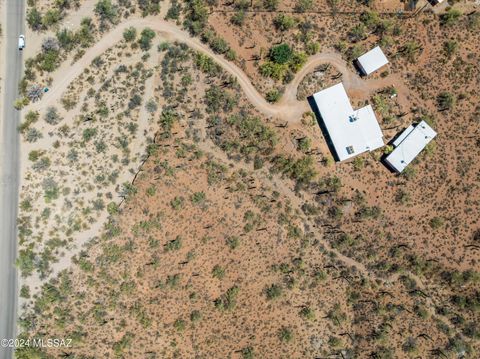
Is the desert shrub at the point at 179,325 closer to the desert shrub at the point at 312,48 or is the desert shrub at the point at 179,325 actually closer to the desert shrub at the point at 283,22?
the desert shrub at the point at 312,48

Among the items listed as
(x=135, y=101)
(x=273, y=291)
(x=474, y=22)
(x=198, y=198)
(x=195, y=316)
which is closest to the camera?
(x=195, y=316)

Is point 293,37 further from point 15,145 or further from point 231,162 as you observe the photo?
point 15,145

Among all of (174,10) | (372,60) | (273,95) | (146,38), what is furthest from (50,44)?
(372,60)

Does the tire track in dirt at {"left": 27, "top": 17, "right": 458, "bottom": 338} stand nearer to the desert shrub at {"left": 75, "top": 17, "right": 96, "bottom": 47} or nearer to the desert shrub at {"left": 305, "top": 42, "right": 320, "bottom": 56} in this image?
the desert shrub at {"left": 305, "top": 42, "right": 320, "bottom": 56}

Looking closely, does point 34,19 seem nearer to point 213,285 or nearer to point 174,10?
point 174,10

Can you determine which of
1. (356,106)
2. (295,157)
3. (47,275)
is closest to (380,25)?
(356,106)
